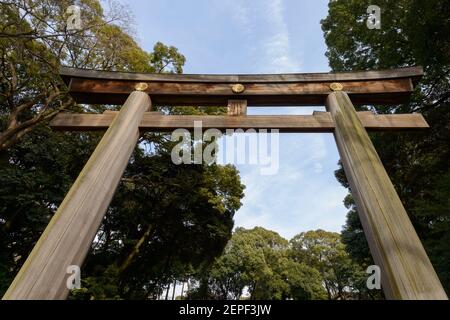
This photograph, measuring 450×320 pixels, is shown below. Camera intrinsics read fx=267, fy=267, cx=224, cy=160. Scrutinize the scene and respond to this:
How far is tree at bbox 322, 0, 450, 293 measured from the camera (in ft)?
22.2

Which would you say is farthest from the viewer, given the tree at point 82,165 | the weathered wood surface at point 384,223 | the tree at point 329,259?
the tree at point 329,259

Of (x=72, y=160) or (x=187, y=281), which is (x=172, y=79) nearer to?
(x=72, y=160)

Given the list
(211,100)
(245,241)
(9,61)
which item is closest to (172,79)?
(211,100)

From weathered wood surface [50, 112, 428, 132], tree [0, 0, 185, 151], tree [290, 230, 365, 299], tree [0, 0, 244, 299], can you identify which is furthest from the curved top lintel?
tree [290, 230, 365, 299]

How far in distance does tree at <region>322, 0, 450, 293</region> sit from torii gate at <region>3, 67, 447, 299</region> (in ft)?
16.2

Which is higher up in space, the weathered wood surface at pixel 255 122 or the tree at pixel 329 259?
the tree at pixel 329 259

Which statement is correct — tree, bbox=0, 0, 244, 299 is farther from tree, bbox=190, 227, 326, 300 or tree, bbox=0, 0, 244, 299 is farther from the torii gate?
tree, bbox=190, 227, 326, 300

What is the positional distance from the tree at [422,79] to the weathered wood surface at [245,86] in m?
4.74

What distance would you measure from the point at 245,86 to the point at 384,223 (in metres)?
2.20

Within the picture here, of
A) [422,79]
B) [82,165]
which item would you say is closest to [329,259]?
[422,79]

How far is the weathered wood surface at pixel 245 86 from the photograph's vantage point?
10.9ft

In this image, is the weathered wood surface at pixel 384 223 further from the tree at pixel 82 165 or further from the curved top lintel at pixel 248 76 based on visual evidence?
the tree at pixel 82 165

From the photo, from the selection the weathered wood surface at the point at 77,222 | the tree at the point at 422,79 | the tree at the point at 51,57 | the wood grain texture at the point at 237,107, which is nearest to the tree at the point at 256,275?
the tree at the point at 422,79

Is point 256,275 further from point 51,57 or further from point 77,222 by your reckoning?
point 77,222
